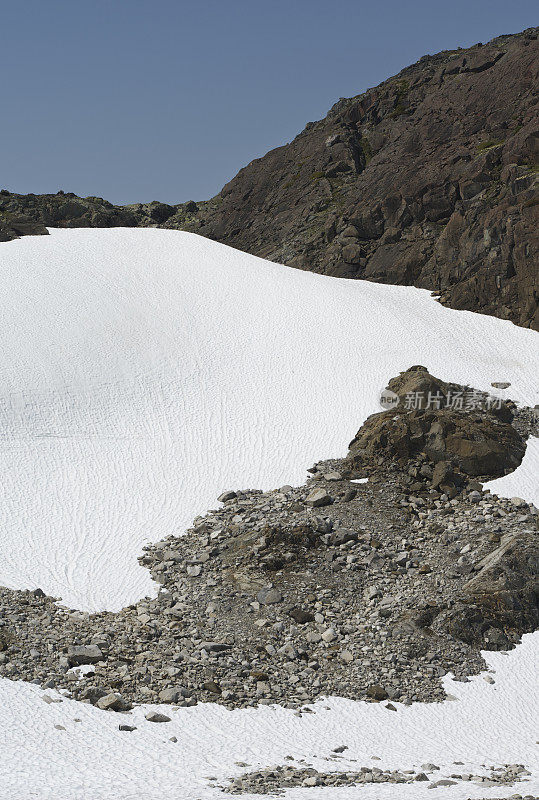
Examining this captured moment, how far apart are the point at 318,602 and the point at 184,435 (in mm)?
11842

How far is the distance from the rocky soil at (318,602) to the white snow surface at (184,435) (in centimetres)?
69

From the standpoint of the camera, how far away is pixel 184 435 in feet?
A: 91.0

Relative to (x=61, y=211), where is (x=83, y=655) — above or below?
below

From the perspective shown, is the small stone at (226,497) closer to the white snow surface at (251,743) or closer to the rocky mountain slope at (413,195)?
the white snow surface at (251,743)

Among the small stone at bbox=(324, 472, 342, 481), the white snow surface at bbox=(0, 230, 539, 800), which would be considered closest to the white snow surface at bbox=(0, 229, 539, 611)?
the white snow surface at bbox=(0, 230, 539, 800)

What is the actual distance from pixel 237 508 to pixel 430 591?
7046mm

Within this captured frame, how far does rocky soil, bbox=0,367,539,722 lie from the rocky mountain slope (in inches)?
851

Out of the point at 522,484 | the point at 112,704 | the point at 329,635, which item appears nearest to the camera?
the point at 112,704

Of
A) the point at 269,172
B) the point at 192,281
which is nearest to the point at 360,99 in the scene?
the point at 269,172

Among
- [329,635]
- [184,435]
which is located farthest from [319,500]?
[184,435]

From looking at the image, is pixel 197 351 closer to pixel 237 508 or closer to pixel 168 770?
pixel 237 508

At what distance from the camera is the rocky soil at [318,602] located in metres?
14.2

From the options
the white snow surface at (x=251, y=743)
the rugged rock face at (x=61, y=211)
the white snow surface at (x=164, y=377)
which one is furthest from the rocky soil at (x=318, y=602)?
the rugged rock face at (x=61, y=211)

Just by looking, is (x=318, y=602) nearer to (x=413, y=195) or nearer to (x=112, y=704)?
(x=112, y=704)
